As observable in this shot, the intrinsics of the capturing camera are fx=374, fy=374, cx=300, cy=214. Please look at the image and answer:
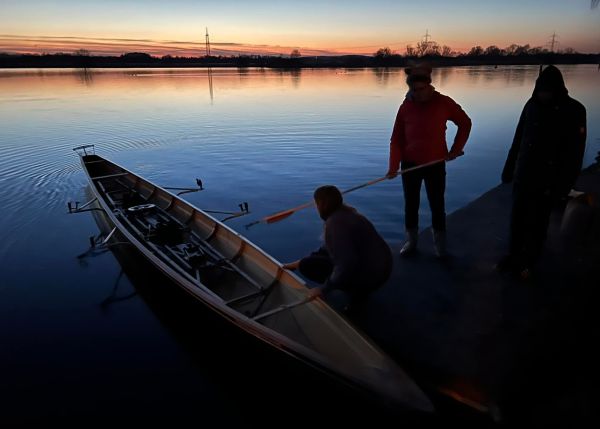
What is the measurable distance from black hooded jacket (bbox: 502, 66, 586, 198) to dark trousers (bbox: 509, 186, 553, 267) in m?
0.10

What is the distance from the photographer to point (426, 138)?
14.9 feet

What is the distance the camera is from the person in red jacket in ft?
14.3

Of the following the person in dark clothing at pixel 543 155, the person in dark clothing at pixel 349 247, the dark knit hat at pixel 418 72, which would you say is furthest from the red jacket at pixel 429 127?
the person in dark clothing at pixel 349 247

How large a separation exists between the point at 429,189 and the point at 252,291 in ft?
8.62

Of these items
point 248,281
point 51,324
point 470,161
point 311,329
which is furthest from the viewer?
point 470,161

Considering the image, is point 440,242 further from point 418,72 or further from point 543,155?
point 418,72

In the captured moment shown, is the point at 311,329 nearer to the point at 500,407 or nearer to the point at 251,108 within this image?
the point at 500,407

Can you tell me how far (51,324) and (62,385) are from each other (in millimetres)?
1375

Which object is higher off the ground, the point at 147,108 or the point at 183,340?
the point at 147,108

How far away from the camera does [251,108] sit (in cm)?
2712

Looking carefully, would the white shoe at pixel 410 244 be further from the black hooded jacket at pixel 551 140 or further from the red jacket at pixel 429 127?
the black hooded jacket at pixel 551 140

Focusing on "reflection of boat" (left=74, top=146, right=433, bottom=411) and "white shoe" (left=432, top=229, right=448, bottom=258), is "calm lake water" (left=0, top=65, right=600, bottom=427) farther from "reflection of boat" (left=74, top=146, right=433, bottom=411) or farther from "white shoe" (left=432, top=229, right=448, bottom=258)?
"white shoe" (left=432, top=229, right=448, bottom=258)

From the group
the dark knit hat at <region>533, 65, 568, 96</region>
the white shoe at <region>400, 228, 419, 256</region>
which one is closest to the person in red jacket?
the white shoe at <region>400, 228, 419, 256</region>

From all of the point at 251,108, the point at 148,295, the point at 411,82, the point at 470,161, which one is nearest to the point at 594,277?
the point at 411,82
